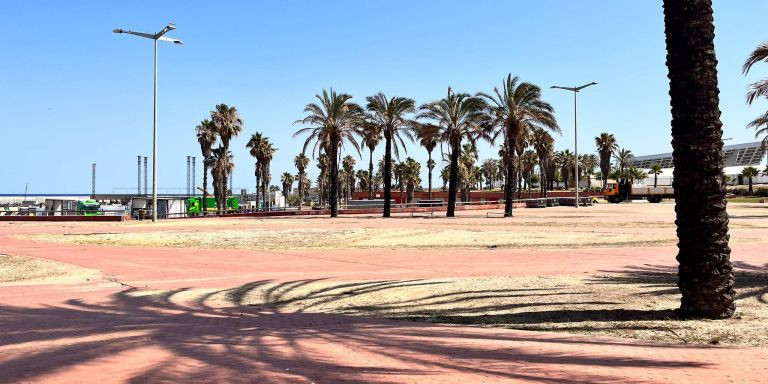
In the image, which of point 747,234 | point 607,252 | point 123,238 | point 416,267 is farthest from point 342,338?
point 747,234

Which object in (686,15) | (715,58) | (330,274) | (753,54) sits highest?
(753,54)

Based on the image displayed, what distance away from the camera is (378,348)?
20.2ft

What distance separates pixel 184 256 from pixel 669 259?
1387 centimetres

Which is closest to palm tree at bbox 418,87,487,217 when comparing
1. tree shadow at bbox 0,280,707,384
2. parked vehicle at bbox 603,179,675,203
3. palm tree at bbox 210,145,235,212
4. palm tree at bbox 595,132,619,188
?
palm tree at bbox 210,145,235,212

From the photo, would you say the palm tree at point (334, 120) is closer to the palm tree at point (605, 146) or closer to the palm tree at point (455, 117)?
the palm tree at point (455, 117)

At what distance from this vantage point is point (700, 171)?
743 centimetres

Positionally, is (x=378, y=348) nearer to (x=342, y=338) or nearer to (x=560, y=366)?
(x=342, y=338)

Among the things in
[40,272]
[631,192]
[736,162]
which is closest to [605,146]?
[631,192]

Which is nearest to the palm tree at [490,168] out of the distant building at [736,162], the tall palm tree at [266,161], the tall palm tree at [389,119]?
the distant building at [736,162]

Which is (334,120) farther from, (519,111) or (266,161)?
(266,161)

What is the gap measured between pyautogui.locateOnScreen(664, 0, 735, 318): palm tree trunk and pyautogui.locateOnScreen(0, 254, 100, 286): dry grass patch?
477 inches

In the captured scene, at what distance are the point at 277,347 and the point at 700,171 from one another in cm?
573

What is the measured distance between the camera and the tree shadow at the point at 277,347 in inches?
199

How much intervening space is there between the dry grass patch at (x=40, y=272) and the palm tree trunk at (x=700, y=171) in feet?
39.7
